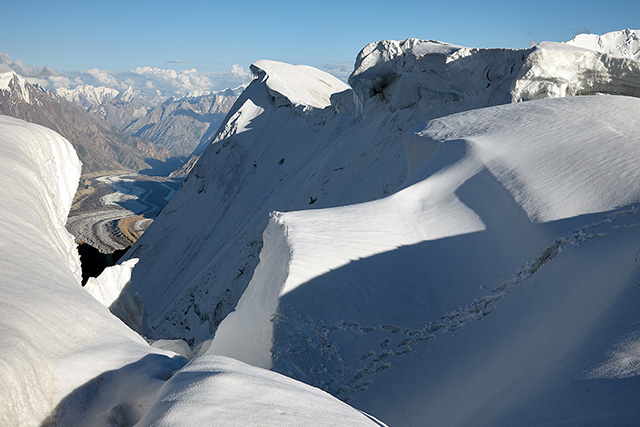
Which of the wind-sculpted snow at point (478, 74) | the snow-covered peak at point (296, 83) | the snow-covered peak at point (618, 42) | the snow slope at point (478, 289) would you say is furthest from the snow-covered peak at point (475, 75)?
the snow-covered peak at point (618, 42)

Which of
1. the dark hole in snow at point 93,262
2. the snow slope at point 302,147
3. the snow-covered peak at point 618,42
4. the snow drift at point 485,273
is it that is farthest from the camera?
the dark hole in snow at point 93,262

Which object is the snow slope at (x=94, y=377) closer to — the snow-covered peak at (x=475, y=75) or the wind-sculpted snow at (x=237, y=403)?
the wind-sculpted snow at (x=237, y=403)

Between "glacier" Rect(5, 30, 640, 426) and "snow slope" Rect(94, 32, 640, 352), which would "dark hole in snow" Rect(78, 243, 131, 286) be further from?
"glacier" Rect(5, 30, 640, 426)

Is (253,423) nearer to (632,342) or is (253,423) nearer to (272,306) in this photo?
(632,342)

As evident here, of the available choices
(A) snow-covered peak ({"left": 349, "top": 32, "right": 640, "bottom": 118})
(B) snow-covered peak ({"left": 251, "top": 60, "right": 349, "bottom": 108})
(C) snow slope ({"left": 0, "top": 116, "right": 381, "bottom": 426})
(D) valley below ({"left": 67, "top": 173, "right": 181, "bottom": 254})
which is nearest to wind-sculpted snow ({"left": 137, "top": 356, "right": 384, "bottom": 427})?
(C) snow slope ({"left": 0, "top": 116, "right": 381, "bottom": 426})

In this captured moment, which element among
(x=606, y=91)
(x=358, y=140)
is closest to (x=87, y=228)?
(x=358, y=140)

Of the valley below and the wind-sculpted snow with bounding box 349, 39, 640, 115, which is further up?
the wind-sculpted snow with bounding box 349, 39, 640, 115

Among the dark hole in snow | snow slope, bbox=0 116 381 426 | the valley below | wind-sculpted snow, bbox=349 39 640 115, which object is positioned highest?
wind-sculpted snow, bbox=349 39 640 115
